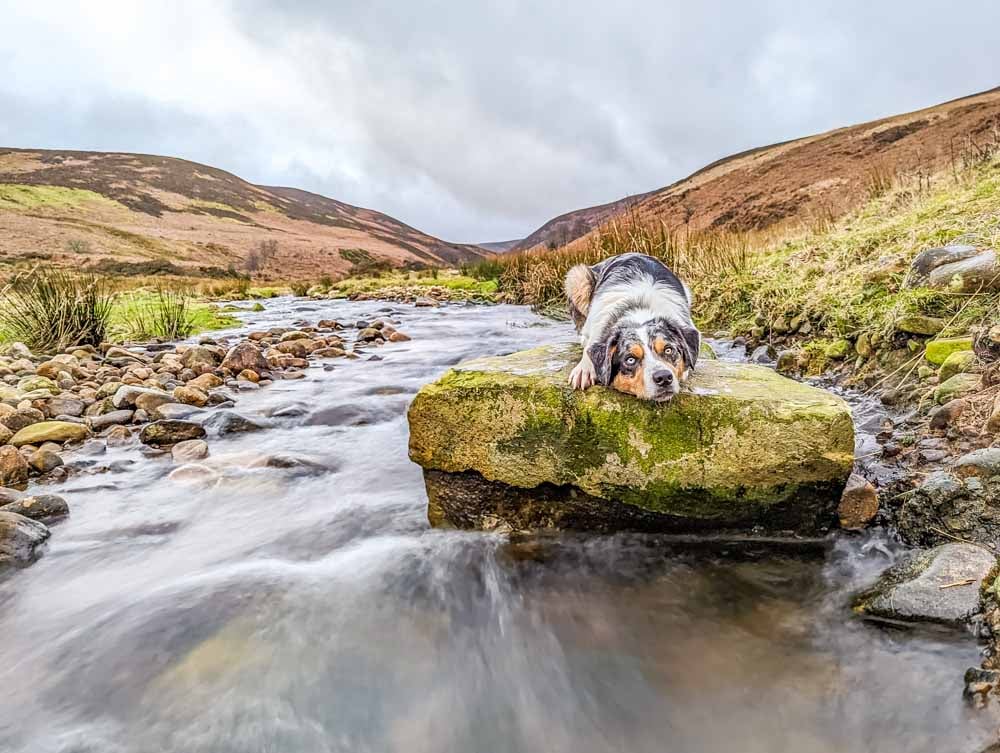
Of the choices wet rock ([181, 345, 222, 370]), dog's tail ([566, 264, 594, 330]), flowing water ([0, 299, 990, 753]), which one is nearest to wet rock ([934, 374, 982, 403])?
flowing water ([0, 299, 990, 753])

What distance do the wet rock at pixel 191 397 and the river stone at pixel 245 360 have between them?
1577 millimetres

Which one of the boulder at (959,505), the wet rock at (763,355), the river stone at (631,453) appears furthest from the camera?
the wet rock at (763,355)

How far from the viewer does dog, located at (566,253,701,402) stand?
3193 millimetres

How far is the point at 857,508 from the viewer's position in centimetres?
321

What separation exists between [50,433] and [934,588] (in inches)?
268

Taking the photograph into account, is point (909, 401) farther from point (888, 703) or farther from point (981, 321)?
point (888, 703)

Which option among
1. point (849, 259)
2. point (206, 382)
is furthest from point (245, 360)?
point (849, 259)

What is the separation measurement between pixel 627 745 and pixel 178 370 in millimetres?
8004

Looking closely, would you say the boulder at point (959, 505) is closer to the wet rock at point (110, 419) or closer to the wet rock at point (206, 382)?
the wet rock at point (110, 419)

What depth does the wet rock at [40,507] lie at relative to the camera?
3.95 metres

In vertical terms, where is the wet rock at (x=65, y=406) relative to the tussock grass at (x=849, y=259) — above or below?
below

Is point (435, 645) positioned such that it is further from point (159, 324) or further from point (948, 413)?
point (159, 324)

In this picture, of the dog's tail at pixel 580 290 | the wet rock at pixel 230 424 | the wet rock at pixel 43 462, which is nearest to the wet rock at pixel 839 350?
the dog's tail at pixel 580 290

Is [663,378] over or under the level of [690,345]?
under
